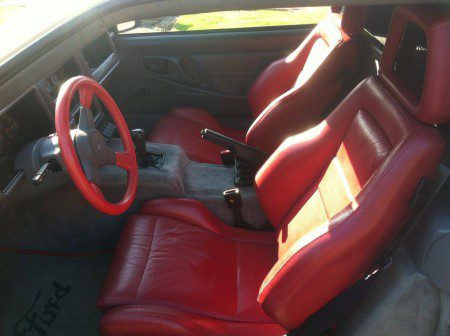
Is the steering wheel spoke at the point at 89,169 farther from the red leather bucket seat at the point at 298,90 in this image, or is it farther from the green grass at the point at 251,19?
the green grass at the point at 251,19

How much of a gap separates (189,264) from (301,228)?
1.35ft

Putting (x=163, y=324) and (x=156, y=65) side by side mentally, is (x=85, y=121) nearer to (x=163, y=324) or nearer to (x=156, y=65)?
(x=163, y=324)

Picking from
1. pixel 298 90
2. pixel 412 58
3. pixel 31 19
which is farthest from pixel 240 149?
Result: pixel 31 19

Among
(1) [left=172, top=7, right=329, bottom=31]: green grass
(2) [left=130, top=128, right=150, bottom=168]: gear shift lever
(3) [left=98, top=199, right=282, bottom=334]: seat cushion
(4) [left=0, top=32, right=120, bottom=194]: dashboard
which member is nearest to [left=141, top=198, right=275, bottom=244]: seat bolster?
(3) [left=98, top=199, right=282, bottom=334]: seat cushion

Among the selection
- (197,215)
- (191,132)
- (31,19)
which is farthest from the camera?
(191,132)

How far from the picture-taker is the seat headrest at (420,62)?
87cm

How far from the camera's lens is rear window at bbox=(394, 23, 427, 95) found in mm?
1062

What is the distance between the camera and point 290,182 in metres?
1.36

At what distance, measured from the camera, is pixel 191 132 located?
7.23 feet

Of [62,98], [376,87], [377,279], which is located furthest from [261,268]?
[62,98]

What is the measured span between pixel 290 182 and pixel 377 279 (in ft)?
1.47

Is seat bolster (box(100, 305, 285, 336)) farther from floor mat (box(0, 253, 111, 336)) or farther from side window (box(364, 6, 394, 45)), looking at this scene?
side window (box(364, 6, 394, 45))

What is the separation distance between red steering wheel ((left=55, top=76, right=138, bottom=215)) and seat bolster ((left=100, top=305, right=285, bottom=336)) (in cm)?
30

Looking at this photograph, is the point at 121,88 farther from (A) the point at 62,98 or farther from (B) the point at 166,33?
(A) the point at 62,98
